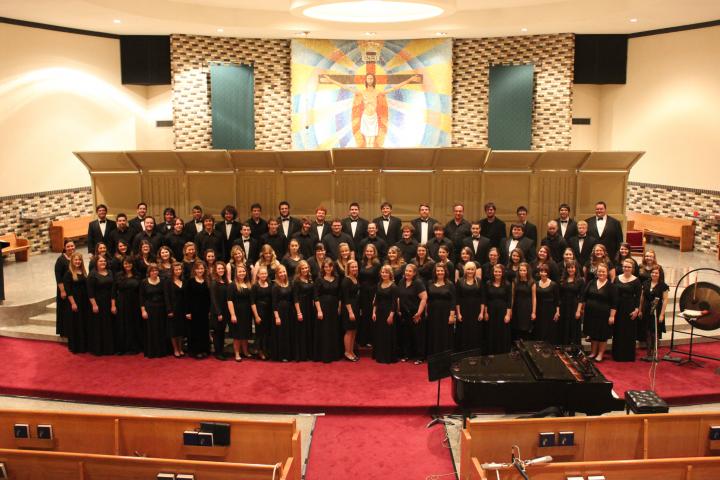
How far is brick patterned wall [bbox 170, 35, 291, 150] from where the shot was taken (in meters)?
15.0

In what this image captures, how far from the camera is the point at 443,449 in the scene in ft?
22.1

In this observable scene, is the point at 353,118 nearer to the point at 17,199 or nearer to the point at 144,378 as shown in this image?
the point at 17,199

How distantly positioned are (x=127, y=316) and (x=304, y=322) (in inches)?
92.8

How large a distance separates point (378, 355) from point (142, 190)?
16.8ft

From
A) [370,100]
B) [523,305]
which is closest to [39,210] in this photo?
[370,100]

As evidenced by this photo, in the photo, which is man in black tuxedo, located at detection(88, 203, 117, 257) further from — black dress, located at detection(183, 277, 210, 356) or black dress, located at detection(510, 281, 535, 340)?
black dress, located at detection(510, 281, 535, 340)

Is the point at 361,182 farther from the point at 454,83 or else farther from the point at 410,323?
the point at 454,83

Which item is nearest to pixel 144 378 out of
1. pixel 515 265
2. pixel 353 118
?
pixel 515 265

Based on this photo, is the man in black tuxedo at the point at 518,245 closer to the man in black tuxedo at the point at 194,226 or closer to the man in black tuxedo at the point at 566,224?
the man in black tuxedo at the point at 566,224

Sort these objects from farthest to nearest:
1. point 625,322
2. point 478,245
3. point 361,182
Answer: point 361,182
point 478,245
point 625,322

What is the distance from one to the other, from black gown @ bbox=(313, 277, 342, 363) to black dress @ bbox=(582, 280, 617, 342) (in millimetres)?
3167

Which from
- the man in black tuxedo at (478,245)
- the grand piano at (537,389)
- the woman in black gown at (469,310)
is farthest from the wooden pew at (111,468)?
the man in black tuxedo at (478,245)

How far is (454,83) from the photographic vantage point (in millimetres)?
15484

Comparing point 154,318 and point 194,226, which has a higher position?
point 194,226
